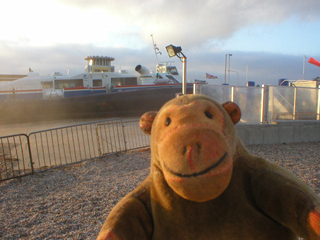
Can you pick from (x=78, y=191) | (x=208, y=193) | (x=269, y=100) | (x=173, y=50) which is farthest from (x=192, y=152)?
(x=269, y=100)

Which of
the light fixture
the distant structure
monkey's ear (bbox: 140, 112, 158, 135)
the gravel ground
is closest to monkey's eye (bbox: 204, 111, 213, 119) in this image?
monkey's ear (bbox: 140, 112, 158, 135)

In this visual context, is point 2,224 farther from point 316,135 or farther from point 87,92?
point 87,92

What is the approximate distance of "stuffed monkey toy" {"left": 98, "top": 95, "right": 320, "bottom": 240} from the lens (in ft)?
3.72

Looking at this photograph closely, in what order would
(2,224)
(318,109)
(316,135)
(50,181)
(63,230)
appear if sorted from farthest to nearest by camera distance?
(318,109) < (316,135) < (50,181) < (2,224) < (63,230)

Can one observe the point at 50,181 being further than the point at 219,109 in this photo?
Yes

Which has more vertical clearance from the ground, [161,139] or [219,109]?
[219,109]

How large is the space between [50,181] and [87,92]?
13.5 meters

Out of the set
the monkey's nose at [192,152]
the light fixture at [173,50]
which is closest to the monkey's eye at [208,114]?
the monkey's nose at [192,152]

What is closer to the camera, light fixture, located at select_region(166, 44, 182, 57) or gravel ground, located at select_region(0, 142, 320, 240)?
gravel ground, located at select_region(0, 142, 320, 240)

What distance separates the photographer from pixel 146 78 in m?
19.2

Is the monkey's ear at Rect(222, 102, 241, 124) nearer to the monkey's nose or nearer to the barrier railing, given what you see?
the monkey's nose

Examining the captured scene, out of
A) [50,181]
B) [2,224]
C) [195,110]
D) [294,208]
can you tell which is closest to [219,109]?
[195,110]

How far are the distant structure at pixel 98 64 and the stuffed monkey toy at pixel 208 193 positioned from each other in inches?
839

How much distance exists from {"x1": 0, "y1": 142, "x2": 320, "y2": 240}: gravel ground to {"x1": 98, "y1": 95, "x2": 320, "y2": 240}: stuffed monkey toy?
6.06 feet
